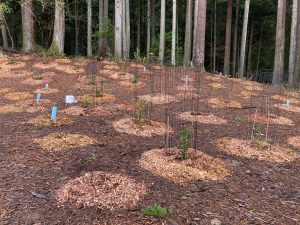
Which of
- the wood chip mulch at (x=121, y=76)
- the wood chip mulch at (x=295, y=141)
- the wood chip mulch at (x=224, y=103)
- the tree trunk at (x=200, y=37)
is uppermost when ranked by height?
the tree trunk at (x=200, y=37)

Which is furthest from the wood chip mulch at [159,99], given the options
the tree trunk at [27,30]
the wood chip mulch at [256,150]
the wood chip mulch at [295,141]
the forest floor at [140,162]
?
the tree trunk at [27,30]

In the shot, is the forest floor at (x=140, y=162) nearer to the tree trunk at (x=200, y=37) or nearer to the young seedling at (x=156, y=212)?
the young seedling at (x=156, y=212)

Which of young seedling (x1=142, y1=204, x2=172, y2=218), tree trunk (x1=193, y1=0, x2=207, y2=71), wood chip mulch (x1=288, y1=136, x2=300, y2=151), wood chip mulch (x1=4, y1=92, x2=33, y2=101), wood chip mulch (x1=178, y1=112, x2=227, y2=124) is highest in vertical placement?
tree trunk (x1=193, y1=0, x2=207, y2=71)

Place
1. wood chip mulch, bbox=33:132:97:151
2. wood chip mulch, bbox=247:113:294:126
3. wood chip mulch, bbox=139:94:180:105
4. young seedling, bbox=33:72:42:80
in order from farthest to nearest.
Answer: young seedling, bbox=33:72:42:80, wood chip mulch, bbox=139:94:180:105, wood chip mulch, bbox=247:113:294:126, wood chip mulch, bbox=33:132:97:151

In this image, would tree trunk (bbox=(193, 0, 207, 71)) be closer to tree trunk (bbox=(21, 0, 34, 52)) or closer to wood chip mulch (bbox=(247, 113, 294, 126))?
wood chip mulch (bbox=(247, 113, 294, 126))

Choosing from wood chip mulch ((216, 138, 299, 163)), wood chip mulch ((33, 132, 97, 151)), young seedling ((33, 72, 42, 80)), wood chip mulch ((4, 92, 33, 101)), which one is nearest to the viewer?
wood chip mulch ((33, 132, 97, 151))

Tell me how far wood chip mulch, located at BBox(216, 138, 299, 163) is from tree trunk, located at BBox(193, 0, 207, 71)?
8.01 metres

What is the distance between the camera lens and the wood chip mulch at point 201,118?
21.3 feet

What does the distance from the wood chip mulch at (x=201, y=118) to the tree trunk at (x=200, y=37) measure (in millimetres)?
6249

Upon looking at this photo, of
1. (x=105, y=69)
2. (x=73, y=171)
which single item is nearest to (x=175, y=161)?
(x=73, y=171)

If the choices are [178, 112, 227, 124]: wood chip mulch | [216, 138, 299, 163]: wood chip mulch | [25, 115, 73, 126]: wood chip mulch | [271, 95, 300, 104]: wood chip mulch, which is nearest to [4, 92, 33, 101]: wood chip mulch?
[25, 115, 73, 126]: wood chip mulch

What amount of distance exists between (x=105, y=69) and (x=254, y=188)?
8.45 meters

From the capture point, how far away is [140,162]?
13.7 ft

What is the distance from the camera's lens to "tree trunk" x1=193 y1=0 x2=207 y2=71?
1245cm
